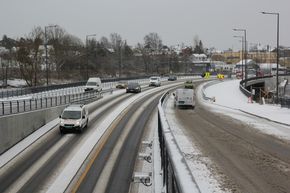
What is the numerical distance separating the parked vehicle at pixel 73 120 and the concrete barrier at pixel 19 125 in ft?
9.18

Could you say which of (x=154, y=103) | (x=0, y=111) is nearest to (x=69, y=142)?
(x=0, y=111)

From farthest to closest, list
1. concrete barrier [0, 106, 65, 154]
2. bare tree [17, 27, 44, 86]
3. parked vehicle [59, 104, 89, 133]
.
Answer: bare tree [17, 27, 44, 86] → parked vehicle [59, 104, 89, 133] → concrete barrier [0, 106, 65, 154]

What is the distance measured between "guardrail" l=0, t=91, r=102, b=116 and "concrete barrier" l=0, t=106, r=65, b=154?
2.17ft

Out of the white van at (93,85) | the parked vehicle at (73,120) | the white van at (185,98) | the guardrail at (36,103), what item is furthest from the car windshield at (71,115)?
the white van at (93,85)

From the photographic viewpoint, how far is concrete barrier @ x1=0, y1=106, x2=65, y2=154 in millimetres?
28444

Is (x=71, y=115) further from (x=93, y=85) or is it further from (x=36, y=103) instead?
(x=93, y=85)

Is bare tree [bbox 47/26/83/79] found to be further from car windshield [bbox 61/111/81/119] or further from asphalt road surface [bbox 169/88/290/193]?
asphalt road surface [bbox 169/88/290/193]

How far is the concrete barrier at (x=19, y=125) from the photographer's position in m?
28.4

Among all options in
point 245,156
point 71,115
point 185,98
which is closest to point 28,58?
point 185,98

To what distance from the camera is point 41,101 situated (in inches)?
1522

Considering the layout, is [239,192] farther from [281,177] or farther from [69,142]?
[69,142]

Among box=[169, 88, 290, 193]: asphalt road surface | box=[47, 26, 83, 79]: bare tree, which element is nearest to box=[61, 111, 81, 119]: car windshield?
box=[169, 88, 290, 193]: asphalt road surface

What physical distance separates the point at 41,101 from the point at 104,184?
71.3 ft

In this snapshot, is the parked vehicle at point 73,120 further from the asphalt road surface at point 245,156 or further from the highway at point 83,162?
the asphalt road surface at point 245,156
